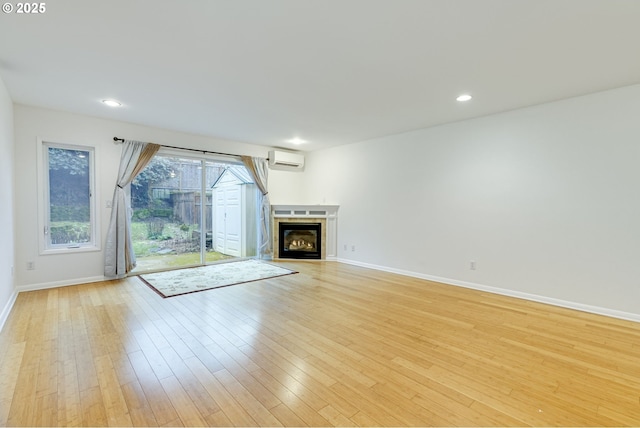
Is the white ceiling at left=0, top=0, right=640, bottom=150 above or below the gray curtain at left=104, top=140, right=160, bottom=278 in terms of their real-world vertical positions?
above

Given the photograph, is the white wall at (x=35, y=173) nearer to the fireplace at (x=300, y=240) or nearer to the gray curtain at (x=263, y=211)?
the gray curtain at (x=263, y=211)

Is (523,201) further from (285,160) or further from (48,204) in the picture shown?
(48,204)

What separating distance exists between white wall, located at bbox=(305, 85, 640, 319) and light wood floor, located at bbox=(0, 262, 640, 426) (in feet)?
1.84

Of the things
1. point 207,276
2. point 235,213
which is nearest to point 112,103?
point 207,276

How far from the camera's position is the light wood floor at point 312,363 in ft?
5.50

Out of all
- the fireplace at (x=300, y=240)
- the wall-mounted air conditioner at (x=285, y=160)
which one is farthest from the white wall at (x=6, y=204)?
the fireplace at (x=300, y=240)

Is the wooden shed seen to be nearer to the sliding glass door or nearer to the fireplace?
the sliding glass door

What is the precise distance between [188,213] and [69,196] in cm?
176

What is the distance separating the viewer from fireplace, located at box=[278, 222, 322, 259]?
642 centimetres

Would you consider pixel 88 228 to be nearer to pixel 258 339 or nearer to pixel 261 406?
pixel 258 339

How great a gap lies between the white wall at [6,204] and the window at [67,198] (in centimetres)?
50

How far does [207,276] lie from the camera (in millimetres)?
4777

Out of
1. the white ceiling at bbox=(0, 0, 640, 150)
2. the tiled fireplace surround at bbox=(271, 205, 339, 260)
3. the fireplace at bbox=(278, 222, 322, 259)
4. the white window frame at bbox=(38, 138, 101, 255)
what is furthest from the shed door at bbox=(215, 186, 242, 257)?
the white ceiling at bbox=(0, 0, 640, 150)

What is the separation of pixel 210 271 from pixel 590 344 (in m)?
5.18
